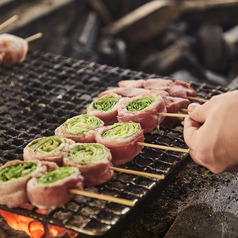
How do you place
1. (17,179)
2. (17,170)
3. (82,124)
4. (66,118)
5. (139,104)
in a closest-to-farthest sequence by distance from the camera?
(17,179) < (17,170) < (82,124) < (139,104) < (66,118)

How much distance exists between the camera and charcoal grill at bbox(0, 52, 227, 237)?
8.47ft

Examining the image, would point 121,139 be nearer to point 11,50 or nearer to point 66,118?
point 66,118

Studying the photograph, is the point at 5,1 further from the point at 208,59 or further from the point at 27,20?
the point at 208,59

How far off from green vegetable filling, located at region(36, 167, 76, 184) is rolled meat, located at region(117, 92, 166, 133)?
0.96 metres

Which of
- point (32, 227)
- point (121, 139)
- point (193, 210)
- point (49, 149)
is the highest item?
point (49, 149)

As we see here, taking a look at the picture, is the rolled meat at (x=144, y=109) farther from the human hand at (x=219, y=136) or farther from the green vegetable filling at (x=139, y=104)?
Result: the human hand at (x=219, y=136)

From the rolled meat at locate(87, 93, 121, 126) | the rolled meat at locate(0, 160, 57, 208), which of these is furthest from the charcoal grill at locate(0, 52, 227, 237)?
the rolled meat at locate(87, 93, 121, 126)

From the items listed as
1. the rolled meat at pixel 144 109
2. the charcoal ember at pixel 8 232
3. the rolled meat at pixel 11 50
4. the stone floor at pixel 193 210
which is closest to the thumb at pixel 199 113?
the rolled meat at pixel 144 109

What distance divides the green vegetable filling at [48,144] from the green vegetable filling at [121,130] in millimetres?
415

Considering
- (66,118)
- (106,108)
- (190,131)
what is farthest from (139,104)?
(66,118)

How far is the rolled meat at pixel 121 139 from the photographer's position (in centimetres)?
298

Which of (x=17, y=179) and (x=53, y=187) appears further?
(x=17, y=179)

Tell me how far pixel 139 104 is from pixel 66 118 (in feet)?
3.58

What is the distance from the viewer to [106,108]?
3.56 metres
